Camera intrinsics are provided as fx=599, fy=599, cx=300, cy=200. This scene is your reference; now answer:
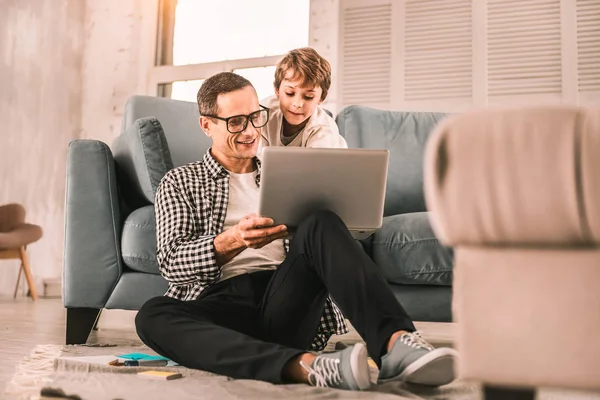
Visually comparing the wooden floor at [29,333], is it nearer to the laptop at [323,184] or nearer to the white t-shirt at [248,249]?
the white t-shirt at [248,249]

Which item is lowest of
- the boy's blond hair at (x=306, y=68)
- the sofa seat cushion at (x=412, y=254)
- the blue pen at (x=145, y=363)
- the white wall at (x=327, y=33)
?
the blue pen at (x=145, y=363)

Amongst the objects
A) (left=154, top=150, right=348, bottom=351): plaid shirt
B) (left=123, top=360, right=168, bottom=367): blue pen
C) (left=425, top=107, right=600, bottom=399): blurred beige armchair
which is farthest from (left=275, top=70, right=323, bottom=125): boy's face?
(left=425, top=107, right=600, bottom=399): blurred beige armchair

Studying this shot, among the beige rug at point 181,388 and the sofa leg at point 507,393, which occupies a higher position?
the sofa leg at point 507,393

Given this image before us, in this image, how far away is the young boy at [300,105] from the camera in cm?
184

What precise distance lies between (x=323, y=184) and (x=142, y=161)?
97cm

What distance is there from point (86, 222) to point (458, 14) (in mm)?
2633

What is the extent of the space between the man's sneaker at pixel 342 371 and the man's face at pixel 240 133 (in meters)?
0.65

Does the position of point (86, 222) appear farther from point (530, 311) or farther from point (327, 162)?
point (530, 311)

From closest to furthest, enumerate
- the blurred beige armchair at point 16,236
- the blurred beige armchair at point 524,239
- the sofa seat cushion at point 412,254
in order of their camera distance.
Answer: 1. the blurred beige armchair at point 524,239
2. the sofa seat cushion at point 412,254
3. the blurred beige armchair at point 16,236

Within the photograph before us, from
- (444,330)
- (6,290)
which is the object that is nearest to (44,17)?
(6,290)

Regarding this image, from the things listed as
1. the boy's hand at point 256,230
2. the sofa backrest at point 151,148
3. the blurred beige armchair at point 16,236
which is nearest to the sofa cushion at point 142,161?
the sofa backrest at point 151,148

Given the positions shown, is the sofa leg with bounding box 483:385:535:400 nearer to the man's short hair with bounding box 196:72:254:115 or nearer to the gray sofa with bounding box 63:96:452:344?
the man's short hair with bounding box 196:72:254:115

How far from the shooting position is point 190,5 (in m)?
4.54

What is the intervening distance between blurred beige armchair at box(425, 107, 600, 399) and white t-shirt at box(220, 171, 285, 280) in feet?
2.86
